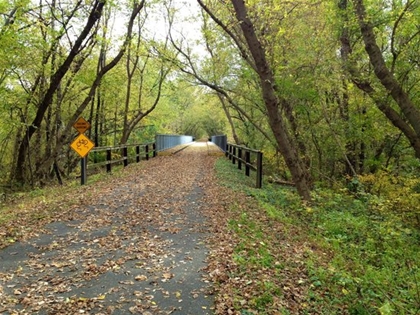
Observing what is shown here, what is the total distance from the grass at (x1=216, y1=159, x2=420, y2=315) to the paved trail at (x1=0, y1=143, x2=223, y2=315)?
0.82 metres

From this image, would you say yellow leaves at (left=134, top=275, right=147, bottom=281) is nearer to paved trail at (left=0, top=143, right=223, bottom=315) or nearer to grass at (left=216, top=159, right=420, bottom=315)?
paved trail at (left=0, top=143, right=223, bottom=315)

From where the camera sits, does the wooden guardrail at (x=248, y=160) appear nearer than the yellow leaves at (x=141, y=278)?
No

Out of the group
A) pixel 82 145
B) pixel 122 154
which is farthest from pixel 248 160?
pixel 122 154

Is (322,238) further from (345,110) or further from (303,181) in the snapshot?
(345,110)

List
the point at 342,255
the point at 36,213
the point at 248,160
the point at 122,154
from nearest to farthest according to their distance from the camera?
the point at 342,255 → the point at 36,213 → the point at 248,160 → the point at 122,154

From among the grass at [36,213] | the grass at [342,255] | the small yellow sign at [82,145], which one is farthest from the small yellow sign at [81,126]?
the grass at [342,255]

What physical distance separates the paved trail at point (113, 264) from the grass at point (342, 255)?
82 centimetres

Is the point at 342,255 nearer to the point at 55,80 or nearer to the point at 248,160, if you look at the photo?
the point at 248,160

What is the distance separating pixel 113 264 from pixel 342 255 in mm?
3814

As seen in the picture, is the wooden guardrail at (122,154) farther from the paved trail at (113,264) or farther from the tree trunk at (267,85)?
the tree trunk at (267,85)

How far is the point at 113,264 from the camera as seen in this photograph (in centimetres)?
480

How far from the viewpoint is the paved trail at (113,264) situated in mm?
3775

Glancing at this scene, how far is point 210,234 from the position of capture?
6215 mm

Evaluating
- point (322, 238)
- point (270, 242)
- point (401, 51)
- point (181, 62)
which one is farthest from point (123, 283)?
point (181, 62)
